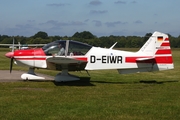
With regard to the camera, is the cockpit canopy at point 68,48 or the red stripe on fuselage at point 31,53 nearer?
the cockpit canopy at point 68,48

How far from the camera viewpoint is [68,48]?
1191 centimetres

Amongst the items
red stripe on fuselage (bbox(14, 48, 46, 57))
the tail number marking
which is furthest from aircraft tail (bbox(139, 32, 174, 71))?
red stripe on fuselage (bbox(14, 48, 46, 57))

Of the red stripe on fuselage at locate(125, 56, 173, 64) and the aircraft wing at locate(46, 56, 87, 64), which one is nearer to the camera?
the aircraft wing at locate(46, 56, 87, 64)

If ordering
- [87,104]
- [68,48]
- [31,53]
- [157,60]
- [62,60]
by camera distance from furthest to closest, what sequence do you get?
[157,60]
[31,53]
[68,48]
[62,60]
[87,104]

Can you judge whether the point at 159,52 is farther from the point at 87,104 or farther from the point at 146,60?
the point at 87,104

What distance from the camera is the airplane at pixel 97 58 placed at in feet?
39.5

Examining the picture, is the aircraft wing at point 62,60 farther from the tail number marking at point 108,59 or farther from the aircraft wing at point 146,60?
the aircraft wing at point 146,60

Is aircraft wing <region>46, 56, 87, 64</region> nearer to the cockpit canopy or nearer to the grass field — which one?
the cockpit canopy

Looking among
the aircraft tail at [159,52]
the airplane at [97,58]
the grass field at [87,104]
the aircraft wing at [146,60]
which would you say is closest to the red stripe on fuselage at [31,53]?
the airplane at [97,58]

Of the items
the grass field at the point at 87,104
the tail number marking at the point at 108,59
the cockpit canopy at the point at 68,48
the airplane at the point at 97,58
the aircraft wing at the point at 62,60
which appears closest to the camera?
the grass field at the point at 87,104

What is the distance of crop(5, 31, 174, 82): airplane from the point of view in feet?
39.5

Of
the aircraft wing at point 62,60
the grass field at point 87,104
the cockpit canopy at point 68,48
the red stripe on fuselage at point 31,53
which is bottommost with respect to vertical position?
the grass field at point 87,104

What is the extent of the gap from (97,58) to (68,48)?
1238 millimetres

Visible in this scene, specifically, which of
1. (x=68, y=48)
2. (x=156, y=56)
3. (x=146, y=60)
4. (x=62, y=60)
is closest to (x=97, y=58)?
(x=68, y=48)
